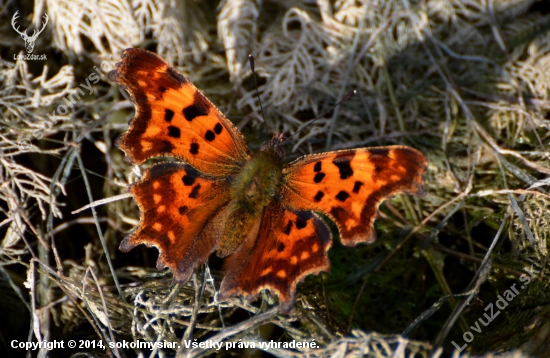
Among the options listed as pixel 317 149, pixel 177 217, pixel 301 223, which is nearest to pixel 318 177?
pixel 301 223

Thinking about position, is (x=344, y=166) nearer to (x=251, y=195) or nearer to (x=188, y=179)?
(x=251, y=195)

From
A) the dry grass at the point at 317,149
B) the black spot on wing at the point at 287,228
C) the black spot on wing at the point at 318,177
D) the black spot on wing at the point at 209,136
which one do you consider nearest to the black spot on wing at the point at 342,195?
the black spot on wing at the point at 318,177

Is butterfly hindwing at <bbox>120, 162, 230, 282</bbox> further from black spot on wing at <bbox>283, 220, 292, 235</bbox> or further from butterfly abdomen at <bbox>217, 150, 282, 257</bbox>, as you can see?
black spot on wing at <bbox>283, 220, 292, 235</bbox>

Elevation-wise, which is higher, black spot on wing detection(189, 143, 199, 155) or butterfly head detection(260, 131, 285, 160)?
black spot on wing detection(189, 143, 199, 155)

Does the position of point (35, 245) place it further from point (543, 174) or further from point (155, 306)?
point (543, 174)

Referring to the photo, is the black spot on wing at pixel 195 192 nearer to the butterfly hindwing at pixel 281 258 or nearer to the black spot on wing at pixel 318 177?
the butterfly hindwing at pixel 281 258

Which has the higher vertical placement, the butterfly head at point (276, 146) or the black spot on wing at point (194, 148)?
the black spot on wing at point (194, 148)

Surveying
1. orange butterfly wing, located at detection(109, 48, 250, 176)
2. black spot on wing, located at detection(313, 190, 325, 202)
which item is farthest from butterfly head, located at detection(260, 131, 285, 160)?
black spot on wing, located at detection(313, 190, 325, 202)

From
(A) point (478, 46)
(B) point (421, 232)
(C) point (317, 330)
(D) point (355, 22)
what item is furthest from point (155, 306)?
(A) point (478, 46)
